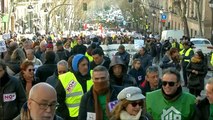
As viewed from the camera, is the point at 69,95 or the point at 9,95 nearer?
the point at 9,95

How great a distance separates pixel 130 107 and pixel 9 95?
2250 millimetres

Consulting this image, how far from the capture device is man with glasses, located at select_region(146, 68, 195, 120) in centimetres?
609

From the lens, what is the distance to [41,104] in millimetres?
3957

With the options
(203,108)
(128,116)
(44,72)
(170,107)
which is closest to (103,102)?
(170,107)

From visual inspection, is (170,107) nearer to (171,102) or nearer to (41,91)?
(171,102)

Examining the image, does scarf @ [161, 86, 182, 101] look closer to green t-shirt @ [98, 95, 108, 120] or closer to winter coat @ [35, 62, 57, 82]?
green t-shirt @ [98, 95, 108, 120]

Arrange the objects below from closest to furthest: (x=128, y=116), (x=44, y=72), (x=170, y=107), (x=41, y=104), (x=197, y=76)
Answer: (x=41, y=104), (x=128, y=116), (x=170, y=107), (x=44, y=72), (x=197, y=76)

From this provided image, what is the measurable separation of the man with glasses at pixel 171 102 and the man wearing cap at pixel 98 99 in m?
0.49

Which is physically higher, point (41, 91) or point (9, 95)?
point (41, 91)

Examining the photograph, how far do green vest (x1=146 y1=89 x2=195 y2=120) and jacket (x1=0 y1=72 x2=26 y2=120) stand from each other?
177 centimetres

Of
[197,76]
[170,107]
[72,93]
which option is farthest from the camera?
[197,76]

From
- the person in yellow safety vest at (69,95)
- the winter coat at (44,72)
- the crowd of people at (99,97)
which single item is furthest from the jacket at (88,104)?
the winter coat at (44,72)

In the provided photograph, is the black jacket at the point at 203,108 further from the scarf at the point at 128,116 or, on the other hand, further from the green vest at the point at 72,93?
the green vest at the point at 72,93

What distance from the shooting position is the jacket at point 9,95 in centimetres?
695
